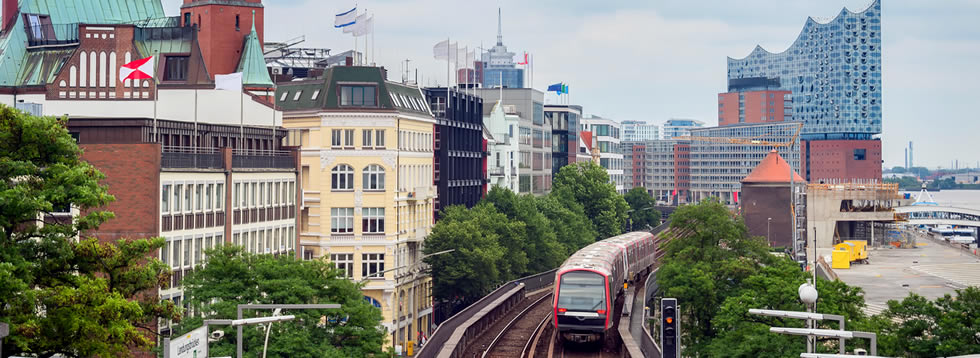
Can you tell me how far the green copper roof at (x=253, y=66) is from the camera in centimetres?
9456

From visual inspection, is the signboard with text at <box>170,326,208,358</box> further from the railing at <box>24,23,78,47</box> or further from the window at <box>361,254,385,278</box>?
the railing at <box>24,23,78,47</box>

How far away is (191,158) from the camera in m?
67.4

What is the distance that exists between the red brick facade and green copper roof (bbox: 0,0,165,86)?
31.6 meters

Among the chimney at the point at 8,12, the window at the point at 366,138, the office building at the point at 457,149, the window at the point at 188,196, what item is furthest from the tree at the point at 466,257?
the chimney at the point at 8,12

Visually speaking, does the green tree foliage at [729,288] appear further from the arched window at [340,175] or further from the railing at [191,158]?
the railing at [191,158]

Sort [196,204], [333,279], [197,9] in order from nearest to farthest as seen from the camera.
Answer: [333,279], [196,204], [197,9]

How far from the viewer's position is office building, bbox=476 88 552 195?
162000mm

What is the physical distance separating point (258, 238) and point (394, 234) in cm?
2157

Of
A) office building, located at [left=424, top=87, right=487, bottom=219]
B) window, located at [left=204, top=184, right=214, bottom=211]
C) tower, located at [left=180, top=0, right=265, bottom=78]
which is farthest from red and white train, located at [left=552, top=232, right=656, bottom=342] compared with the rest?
office building, located at [left=424, top=87, right=487, bottom=219]

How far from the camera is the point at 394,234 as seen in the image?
9756 centimetres

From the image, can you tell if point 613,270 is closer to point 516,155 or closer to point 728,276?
point 728,276

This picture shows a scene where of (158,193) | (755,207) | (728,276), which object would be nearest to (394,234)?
(728,276)

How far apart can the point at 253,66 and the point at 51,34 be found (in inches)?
609

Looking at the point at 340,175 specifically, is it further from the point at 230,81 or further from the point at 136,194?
the point at 136,194
